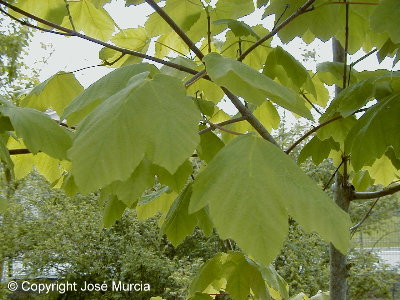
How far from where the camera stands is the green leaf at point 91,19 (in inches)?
41.4

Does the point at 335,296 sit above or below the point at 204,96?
below

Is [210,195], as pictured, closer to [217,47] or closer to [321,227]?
[321,227]

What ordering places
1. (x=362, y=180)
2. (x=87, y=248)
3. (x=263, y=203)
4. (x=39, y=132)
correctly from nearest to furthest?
(x=263, y=203) → (x=39, y=132) → (x=362, y=180) → (x=87, y=248)

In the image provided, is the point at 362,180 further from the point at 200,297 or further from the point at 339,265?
the point at 200,297

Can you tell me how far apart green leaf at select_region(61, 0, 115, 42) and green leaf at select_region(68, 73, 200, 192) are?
2.14 ft

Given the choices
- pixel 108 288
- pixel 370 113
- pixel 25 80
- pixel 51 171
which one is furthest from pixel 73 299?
pixel 370 113

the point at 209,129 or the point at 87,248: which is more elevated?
the point at 87,248

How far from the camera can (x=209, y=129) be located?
0.71 meters

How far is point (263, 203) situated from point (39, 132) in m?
0.38

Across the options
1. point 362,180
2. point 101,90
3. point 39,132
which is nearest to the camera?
point 101,90

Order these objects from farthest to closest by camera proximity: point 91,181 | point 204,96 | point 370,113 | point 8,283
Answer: point 8,283, point 204,96, point 370,113, point 91,181

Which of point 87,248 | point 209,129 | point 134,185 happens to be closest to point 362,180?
point 209,129

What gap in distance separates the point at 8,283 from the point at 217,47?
4619 millimetres

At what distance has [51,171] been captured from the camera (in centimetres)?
99
